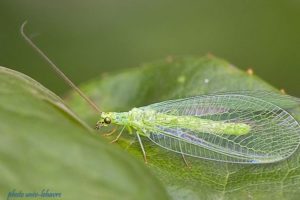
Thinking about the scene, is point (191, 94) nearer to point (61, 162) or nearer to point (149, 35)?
point (61, 162)

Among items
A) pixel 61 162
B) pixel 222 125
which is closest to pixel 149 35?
pixel 222 125

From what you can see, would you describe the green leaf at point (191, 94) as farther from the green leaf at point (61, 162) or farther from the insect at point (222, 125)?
the green leaf at point (61, 162)

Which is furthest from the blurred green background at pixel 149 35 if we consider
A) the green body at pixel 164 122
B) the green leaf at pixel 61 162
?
the green leaf at pixel 61 162

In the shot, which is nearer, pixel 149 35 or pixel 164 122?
pixel 164 122

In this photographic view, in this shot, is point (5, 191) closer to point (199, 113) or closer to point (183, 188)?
point (183, 188)

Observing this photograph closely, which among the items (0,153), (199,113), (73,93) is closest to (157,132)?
(199,113)

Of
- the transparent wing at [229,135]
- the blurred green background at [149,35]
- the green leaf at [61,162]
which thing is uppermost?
the blurred green background at [149,35]

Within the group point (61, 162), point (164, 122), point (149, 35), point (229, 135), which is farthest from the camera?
point (149, 35)
